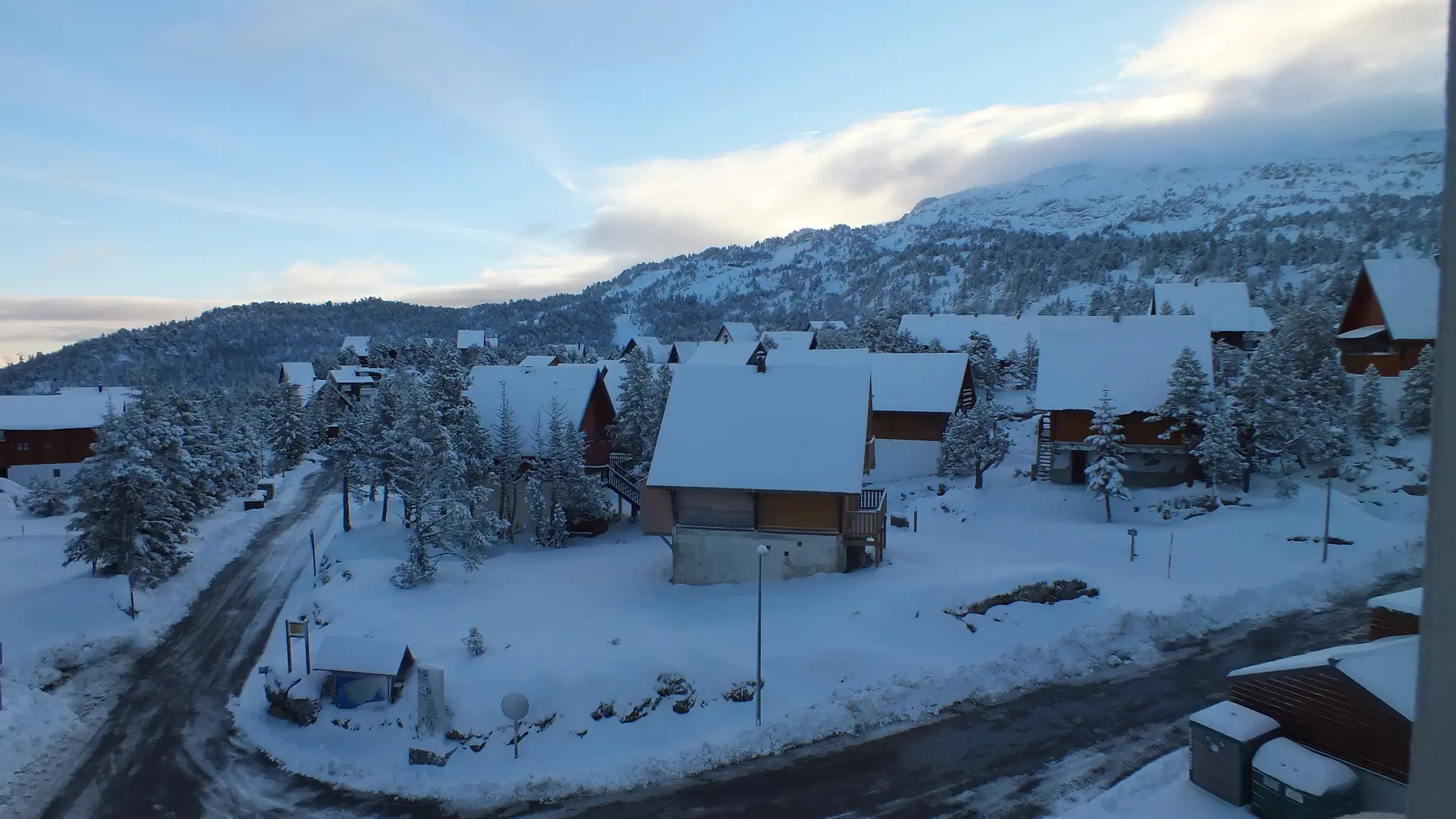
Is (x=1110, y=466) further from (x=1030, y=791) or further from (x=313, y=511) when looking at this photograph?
(x=313, y=511)

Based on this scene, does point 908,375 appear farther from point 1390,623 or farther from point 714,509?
point 1390,623

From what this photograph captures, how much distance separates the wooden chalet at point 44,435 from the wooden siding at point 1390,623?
66.2 meters

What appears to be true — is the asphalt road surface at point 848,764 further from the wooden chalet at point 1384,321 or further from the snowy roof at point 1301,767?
the wooden chalet at point 1384,321

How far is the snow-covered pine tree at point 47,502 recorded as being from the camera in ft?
148

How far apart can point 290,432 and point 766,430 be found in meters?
45.9

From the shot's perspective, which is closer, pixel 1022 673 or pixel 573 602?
pixel 1022 673

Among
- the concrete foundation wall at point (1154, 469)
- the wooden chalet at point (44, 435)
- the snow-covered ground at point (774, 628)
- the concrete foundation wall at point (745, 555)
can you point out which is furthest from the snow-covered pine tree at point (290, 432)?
the concrete foundation wall at point (1154, 469)

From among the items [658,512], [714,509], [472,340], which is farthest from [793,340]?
[472,340]

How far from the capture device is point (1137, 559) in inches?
1171

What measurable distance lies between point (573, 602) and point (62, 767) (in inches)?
554

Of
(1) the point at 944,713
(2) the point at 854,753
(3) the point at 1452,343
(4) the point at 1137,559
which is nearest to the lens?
(3) the point at 1452,343

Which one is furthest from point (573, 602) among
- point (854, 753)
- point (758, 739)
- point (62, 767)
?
point (62, 767)

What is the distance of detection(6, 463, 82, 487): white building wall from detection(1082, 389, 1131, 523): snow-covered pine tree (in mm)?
63674

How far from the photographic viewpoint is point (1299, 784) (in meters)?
15.1
